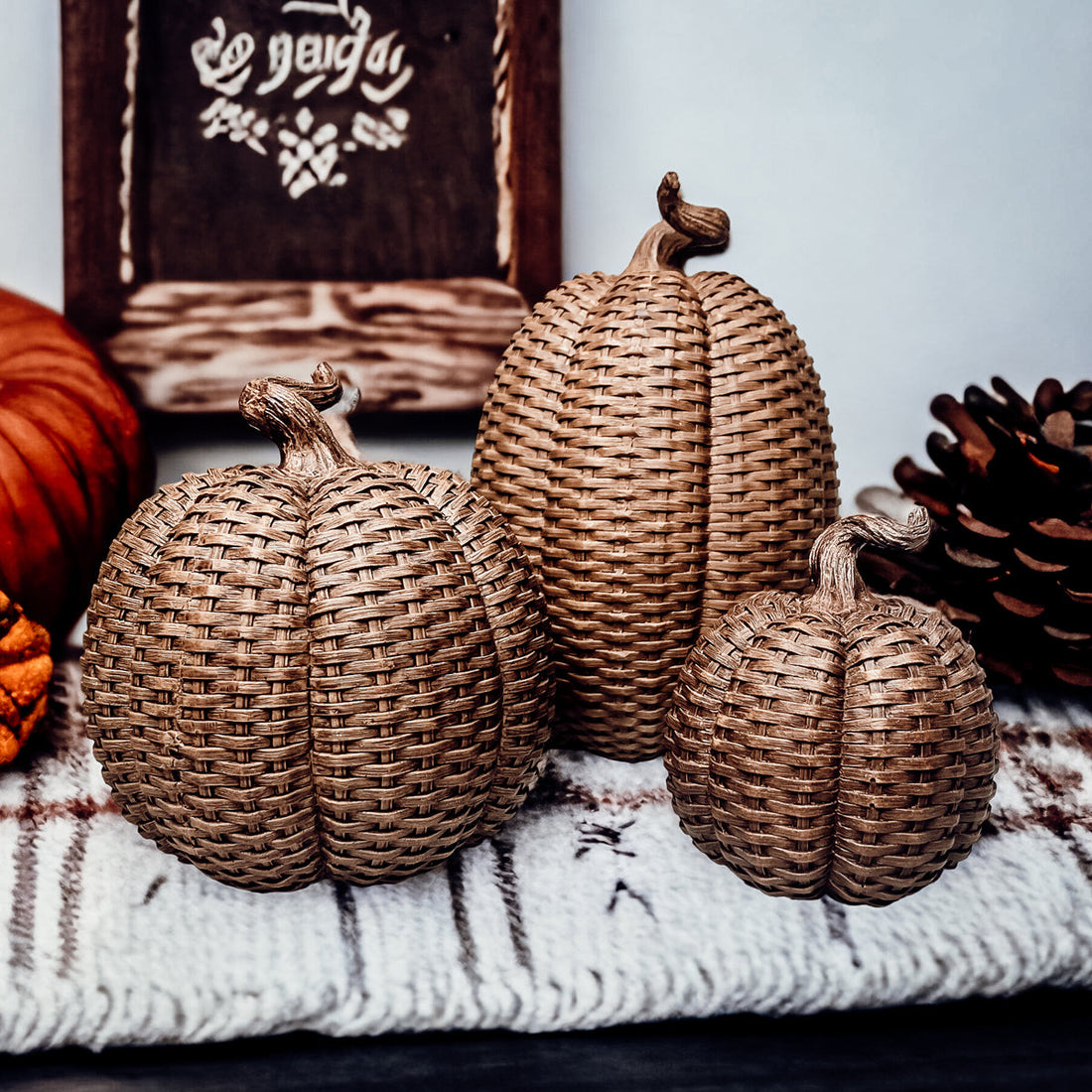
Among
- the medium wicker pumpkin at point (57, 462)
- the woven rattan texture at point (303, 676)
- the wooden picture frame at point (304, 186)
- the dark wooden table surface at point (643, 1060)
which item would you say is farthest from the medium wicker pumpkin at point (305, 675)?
the wooden picture frame at point (304, 186)

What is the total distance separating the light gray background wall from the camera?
94 centimetres

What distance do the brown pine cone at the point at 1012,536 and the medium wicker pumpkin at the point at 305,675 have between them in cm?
42

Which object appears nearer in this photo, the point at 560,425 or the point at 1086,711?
the point at 560,425

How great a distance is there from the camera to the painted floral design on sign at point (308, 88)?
0.87 m

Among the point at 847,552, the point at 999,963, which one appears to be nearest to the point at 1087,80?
the point at 847,552

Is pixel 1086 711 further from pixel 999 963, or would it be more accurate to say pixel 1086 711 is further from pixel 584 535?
pixel 584 535

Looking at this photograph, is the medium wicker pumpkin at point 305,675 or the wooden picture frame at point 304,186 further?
the wooden picture frame at point 304,186

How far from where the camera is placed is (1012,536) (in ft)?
2.51

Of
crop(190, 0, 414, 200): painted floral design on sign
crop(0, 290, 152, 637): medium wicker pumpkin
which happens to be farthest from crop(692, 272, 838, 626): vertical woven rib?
crop(0, 290, 152, 637): medium wicker pumpkin

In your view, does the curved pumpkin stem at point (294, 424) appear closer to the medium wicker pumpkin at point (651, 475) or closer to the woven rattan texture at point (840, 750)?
the medium wicker pumpkin at point (651, 475)

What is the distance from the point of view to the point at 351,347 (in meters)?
0.91

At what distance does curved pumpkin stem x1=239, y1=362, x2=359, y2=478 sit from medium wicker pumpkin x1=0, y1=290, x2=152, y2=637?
269mm

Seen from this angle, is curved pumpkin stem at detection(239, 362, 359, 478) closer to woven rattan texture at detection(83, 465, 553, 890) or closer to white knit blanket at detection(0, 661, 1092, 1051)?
woven rattan texture at detection(83, 465, 553, 890)

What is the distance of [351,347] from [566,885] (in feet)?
1.82
